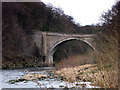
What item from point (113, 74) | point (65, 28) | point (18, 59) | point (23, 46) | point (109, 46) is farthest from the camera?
point (65, 28)

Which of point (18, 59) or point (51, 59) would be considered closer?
point (18, 59)

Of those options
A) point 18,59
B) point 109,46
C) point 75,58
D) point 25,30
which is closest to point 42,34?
point 25,30

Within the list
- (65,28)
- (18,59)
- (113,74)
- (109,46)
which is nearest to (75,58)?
(109,46)

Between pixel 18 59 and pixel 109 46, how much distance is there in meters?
31.9

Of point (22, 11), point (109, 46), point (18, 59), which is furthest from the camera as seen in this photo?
point (22, 11)

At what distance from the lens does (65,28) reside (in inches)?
2044

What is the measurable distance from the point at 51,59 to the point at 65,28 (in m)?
8.95

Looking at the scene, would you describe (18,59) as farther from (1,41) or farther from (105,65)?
(105,65)

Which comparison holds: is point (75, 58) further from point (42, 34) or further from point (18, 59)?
point (42, 34)

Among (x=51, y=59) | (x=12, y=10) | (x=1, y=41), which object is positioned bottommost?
(x=51, y=59)

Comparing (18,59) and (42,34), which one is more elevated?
(42,34)

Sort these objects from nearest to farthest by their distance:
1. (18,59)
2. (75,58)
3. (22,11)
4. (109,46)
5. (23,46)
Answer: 1. (109,46)
2. (75,58)
3. (18,59)
4. (23,46)
5. (22,11)

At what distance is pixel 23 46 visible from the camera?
140 ft

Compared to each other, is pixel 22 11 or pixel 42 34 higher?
pixel 22 11
